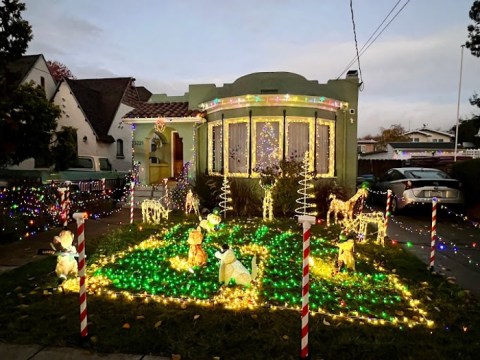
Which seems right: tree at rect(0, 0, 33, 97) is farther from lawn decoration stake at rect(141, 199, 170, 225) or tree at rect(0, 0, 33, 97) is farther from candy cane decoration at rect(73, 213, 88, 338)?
lawn decoration stake at rect(141, 199, 170, 225)

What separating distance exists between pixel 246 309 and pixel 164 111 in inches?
431

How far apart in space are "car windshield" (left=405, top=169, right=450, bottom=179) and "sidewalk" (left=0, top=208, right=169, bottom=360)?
9293 millimetres

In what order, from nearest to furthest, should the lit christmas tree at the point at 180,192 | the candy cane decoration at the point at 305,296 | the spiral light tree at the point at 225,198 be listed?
1. the candy cane decoration at the point at 305,296
2. the spiral light tree at the point at 225,198
3. the lit christmas tree at the point at 180,192

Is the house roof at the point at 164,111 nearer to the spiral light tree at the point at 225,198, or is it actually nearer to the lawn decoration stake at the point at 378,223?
the spiral light tree at the point at 225,198

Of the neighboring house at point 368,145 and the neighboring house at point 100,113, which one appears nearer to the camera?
the neighboring house at point 100,113

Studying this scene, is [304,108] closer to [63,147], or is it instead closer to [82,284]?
[63,147]

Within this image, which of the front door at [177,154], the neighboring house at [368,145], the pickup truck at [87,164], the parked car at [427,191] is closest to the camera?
the parked car at [427,191]

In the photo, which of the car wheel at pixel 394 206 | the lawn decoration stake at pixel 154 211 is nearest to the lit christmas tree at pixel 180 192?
the lawn decoration stake at pixel 154 211

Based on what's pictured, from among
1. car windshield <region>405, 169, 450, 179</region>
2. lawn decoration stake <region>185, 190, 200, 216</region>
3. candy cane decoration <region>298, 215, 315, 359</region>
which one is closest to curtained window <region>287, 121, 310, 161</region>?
lawn decoration stake <region>185, 190, 200, 216</region>

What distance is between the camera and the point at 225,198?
10898 mm

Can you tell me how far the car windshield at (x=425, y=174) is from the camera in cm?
1227

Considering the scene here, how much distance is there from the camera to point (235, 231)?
9047mm

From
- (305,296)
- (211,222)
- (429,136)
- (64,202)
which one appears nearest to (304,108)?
(211,222)

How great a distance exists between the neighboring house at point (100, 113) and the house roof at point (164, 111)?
23.3 ft
